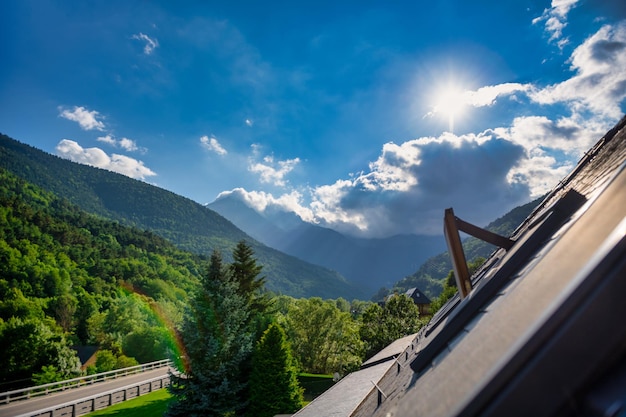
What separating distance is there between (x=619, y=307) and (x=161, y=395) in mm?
35823

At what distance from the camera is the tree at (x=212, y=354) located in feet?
60.5

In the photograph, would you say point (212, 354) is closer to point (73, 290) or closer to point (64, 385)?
point (64, 385)

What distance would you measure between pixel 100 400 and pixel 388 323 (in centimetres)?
2541

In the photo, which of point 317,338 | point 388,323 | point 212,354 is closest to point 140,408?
point 212,354

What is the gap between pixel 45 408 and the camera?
21.2 meters

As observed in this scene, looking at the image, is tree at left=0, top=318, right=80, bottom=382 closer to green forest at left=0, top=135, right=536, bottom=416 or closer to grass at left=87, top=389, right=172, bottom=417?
green forest at left=0, top=135, right=536, bottom=416

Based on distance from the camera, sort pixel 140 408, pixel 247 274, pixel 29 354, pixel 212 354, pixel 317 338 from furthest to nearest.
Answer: pixel 317 338 → pixel 29 354 → pixel 247 274 → pixel 140 408 → pixel 212 354

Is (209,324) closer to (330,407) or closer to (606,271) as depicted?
(330,407)

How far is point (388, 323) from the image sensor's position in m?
33.3

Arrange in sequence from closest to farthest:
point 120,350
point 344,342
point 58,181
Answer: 1. point 344,342
2. point 120,350
3. point 58,181

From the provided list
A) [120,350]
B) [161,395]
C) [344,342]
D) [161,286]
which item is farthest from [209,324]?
[161,286]

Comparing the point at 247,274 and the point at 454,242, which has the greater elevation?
the point at 454,242

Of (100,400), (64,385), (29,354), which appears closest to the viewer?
(100,400)

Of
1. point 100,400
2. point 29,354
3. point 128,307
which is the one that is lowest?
point 128,307
